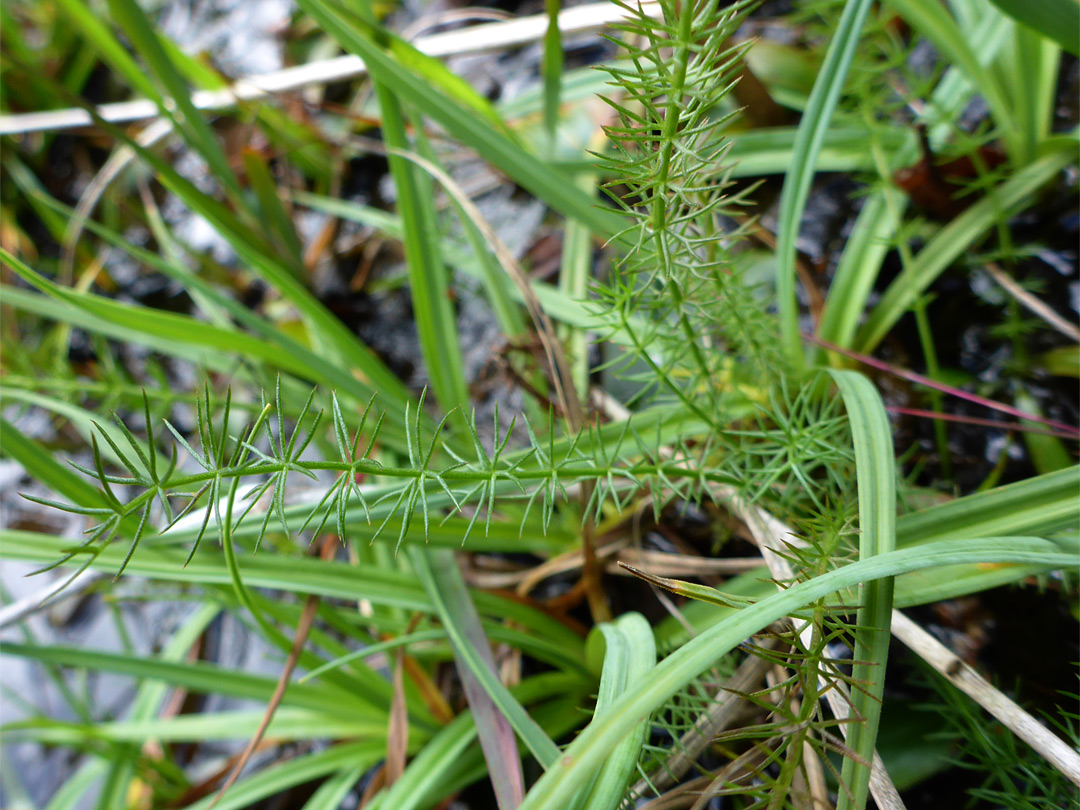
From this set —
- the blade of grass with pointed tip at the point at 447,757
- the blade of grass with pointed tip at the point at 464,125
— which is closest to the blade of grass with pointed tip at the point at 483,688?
the blade of grass with pointed tip at the point at 447,757

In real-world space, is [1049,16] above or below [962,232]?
above

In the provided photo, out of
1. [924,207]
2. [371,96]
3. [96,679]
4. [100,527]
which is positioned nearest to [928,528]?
[924,207]

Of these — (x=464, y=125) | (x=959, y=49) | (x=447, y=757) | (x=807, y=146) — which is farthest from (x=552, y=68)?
(x=447, y=757)

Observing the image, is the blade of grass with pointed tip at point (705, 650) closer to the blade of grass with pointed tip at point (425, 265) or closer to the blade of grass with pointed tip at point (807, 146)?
the blade of grass with pointed tip at point (807, 146)

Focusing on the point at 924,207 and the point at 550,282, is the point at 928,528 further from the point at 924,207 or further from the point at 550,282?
the point at 550,282

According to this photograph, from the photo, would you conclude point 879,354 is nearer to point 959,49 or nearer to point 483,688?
point 959,49

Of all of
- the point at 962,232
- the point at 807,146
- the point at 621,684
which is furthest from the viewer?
the point at 962,232
